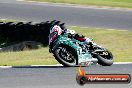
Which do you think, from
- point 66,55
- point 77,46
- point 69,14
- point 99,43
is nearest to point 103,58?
point 77,46

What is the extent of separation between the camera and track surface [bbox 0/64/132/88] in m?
11.2

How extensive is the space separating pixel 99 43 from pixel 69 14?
6.93 metres

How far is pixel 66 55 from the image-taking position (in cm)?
1346

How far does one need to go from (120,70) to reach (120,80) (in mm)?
2321

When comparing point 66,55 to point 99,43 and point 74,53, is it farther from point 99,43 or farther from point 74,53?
point 99,43

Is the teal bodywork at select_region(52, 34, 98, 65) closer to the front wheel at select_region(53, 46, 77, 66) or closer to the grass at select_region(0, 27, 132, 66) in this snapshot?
the front wheel at select_region(53, 46, 77, 66)

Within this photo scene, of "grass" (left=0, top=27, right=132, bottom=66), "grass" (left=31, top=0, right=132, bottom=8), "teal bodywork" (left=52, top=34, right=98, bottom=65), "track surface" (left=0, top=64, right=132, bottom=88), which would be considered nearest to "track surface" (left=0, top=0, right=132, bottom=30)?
"grass" (left=31, top=0, right=132, bottom=8)

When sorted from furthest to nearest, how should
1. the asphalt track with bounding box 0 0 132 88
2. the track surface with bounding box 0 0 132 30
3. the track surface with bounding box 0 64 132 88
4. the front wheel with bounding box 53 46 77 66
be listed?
the track surface with bounding box 0 0 132 30, the front wheel with bounding box 53 46 77 66, the asphalt track with bounding box 0 0 132 88, the track surface with bounding box 0 64 132 88

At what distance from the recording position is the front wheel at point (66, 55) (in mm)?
13366

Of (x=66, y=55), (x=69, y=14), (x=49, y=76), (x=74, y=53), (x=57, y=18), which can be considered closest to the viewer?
(x=49, y=76)

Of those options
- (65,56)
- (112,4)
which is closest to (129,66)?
(65,56)

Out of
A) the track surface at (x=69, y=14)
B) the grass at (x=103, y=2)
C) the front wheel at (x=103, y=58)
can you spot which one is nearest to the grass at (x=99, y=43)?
the front wheel at (x=103, y=58)

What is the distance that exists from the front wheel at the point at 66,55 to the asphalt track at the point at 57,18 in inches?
10.0

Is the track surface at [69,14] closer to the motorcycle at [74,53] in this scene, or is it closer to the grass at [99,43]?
the grass at [99,43]
